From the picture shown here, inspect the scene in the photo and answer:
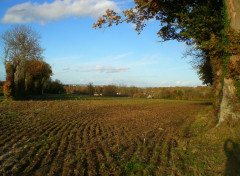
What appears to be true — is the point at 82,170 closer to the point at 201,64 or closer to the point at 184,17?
the point at 184,17

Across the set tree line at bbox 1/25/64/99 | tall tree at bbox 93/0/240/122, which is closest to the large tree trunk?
tall tree at bbox 93/0/240/122

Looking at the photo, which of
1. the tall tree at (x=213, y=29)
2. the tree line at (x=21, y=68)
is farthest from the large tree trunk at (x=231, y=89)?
the tree line at (x=21, y=68)

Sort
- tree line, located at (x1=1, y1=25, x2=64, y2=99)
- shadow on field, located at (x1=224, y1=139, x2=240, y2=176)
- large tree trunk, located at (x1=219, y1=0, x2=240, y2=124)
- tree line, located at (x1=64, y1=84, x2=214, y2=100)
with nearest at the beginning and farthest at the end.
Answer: shadow on field, located at (x1=224, y1=139, x2=240, y2=176)
large tree trunk, located at (x1=219, y1=0, x2=240, y2=124)
tree line, located at (x1=1, y1=25, x2=64, y2=99)
tree line, located at (x1=64, y1=84, x2=214, y2=100)

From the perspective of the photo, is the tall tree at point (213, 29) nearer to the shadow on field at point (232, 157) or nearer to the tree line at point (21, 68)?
the shadow on field at point (232, 157)

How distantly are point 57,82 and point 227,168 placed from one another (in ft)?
171

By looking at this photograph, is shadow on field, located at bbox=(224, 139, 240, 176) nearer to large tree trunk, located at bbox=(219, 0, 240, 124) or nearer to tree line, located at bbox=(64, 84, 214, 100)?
large tree trunk, located at bbox=(219, 0, 240, 124)

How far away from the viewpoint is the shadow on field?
13.6 feet

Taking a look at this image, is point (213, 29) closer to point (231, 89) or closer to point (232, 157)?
point (231, 89)

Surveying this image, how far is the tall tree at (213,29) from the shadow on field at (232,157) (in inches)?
56.7

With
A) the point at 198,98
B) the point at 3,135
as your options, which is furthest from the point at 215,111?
the point at 198,98

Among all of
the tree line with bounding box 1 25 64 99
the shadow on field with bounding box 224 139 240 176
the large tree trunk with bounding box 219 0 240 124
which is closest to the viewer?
the shadow on field with bounding box 224 139 240 176

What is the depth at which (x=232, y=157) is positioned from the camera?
16.0 feet

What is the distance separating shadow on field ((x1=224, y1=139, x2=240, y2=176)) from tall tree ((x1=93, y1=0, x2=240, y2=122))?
1.44m

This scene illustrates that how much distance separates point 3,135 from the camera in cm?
684
